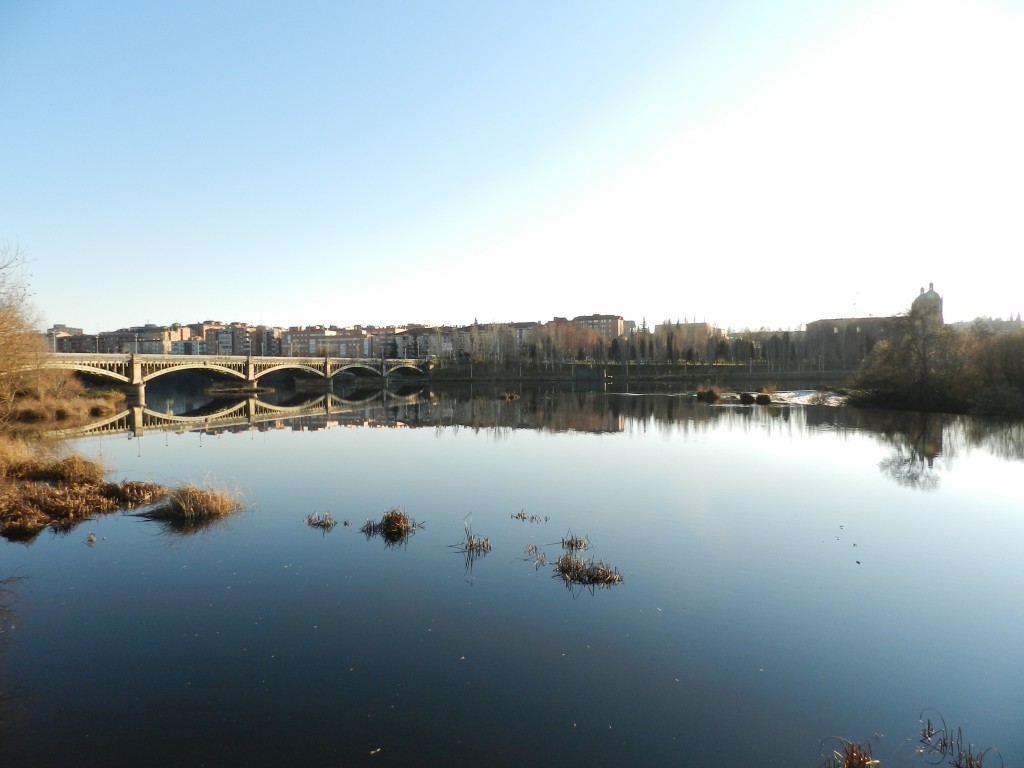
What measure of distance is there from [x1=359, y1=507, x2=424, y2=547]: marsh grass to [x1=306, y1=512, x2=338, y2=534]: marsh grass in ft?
2.41

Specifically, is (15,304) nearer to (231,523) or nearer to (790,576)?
(231,523)

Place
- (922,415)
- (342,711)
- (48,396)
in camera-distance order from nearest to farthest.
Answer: (342,711) < (922,415) < (48,396)

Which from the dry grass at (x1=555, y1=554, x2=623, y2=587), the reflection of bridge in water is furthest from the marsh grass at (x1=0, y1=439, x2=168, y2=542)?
the reflection of bridge in water

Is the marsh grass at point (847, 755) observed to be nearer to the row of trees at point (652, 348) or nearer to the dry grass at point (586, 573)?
the dry grass at point (586, 573)

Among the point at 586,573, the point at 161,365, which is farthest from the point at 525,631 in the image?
the point at 161,365

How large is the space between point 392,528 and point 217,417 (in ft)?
117

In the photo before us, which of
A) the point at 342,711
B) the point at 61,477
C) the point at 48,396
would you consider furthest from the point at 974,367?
the point at 48,396

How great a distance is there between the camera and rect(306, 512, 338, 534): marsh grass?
1370 centimetres

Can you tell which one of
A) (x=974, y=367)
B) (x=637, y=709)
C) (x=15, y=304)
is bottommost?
(x=637, y=709)

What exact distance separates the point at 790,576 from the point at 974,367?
123 ft

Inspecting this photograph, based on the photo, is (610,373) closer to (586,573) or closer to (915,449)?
(915,449)

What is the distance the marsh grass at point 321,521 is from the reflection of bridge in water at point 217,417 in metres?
22.9

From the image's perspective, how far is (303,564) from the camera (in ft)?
36.7

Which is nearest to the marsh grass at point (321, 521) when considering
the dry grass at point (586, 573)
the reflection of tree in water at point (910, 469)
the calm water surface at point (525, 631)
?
the calm water surface at point (525, 631)
